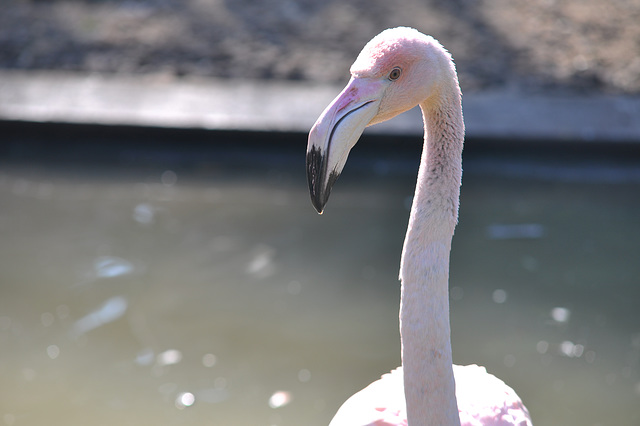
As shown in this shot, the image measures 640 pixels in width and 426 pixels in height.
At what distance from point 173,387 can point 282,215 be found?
1528 millimetres

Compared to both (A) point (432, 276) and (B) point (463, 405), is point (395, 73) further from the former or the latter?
(B) point (463, 405)

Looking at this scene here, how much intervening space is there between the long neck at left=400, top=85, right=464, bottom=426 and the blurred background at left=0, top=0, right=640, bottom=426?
136 centimetres

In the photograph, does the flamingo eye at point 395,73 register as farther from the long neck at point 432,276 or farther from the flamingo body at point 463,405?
Answer: the flamingo body at point 463,405

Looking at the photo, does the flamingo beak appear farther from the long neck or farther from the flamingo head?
the long neck

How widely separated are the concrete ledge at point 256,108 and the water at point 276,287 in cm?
23

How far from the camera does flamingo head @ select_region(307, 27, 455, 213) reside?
65.7 inches

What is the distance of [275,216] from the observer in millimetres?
4469

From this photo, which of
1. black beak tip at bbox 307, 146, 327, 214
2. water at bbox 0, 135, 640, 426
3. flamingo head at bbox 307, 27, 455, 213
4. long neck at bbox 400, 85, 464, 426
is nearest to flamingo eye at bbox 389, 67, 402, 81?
flamingo head at bbox 307, 27, 455, 213

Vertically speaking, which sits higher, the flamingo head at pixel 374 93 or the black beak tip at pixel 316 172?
the flamingo head at pixel 374 93

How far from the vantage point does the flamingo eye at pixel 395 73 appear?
1796 mm

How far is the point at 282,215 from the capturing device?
14.7ft

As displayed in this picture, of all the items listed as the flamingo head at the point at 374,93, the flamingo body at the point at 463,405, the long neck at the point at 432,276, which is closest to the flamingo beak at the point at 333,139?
the flamingo head at the point at 374,93

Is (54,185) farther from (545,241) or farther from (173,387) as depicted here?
(545,241)

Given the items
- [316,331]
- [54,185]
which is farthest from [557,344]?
[54,185]
